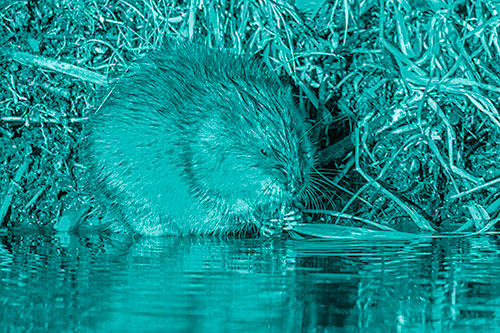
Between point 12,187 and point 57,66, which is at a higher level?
point 57,66

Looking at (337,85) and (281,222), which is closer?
(281,222)

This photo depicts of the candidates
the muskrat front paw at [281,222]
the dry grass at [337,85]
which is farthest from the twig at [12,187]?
the muskrat front paw at [281,222]

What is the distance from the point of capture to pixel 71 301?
1875 millimetres

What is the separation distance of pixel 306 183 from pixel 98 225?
111 centimetres

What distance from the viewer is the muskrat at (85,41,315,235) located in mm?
3451

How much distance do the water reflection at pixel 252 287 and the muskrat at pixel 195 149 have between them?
432 mm

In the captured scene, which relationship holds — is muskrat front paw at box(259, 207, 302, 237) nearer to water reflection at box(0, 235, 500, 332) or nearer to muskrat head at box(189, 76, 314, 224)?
muskrat head at box(189, 76, 314, 224)

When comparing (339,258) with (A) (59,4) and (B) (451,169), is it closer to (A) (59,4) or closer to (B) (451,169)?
(B) (451,169)

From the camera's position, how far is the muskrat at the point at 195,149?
3451 millimetres

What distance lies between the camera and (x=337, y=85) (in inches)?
163

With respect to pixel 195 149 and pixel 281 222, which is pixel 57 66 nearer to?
pixel 195 149

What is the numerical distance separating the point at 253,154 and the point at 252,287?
4.74 ft

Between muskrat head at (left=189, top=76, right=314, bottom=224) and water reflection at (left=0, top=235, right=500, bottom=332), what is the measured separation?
42cm

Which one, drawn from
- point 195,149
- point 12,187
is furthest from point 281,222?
point 12,187
